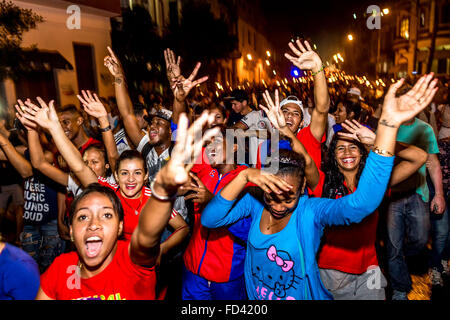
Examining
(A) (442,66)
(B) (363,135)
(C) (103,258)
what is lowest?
(C) (103,258)

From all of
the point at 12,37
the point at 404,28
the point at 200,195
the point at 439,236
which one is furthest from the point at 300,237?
the point at 404,28

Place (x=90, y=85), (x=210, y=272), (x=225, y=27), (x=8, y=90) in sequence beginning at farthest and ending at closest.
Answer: (x=225, y=27) → (x=90, y=85) → (x=8, y=90) → (x=210, y=272)

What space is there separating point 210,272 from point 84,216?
3.88 ft

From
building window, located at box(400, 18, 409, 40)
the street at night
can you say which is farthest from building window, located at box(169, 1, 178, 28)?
building window, located at box(400, 18, 409, 40)

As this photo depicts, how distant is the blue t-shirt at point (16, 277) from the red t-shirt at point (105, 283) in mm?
96

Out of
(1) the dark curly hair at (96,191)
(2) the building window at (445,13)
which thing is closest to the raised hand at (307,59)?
(1) the dark curly hair at (96,191)

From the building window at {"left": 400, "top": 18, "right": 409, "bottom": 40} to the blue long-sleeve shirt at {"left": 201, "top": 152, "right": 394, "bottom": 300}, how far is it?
43.6m

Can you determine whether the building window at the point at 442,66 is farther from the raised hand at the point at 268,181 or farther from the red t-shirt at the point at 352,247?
the raised hand at the point at 268,181

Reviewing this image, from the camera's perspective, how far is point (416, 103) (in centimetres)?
184

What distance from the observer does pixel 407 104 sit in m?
1.85

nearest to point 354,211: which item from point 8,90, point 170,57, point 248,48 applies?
point 170,57

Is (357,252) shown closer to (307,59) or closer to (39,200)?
(307,59)

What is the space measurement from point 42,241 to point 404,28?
4486cm
